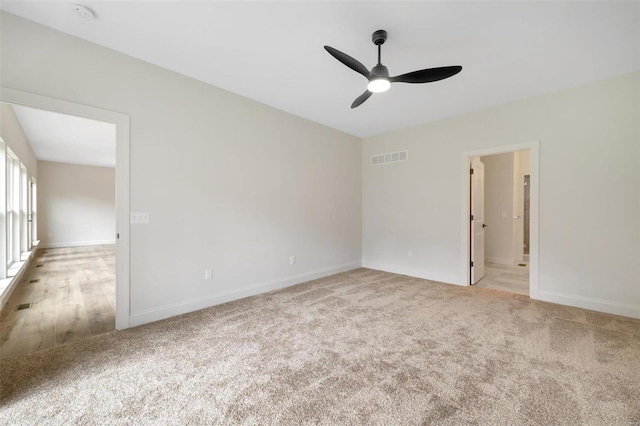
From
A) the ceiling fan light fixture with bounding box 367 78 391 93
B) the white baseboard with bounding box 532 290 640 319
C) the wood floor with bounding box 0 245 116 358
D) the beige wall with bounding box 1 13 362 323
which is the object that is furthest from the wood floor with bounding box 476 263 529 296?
the wood floor with bounding box 0 245 116 358

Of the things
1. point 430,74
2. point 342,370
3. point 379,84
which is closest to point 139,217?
point 342,370

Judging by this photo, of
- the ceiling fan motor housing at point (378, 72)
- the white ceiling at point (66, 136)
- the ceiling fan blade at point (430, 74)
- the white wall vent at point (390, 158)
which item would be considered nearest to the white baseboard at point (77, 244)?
the white ceiling at point (66, 136)

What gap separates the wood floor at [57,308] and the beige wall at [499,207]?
7111mm

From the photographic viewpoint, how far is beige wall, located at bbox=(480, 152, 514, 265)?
232 inches

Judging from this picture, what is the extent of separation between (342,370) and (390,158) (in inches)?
160

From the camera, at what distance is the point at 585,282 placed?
3.26 m

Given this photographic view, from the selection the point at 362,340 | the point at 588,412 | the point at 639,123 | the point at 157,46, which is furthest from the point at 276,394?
the point at 639,123

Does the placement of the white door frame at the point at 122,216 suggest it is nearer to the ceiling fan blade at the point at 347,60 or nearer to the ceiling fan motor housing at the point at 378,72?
the ceiling fan blade at the point at 347,60

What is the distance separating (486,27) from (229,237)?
3.51 metres

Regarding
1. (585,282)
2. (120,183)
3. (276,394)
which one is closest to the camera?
(276,394)

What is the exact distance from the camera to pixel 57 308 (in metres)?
3.28

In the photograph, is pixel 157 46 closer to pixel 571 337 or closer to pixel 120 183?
pixel 120 183

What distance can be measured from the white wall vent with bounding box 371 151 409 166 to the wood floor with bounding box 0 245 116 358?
4835 mm

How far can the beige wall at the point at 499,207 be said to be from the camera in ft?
19.4
